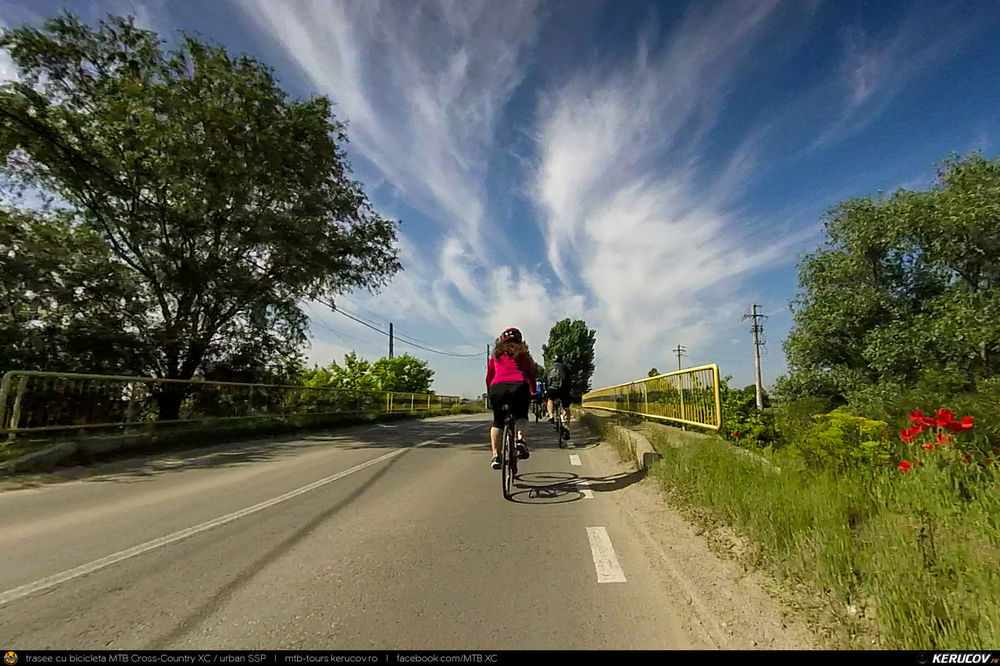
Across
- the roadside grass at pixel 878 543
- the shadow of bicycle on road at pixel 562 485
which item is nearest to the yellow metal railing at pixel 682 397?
the shadow of bicycle on road at pixel 562 485

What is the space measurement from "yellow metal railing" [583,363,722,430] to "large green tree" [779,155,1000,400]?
31.7ft

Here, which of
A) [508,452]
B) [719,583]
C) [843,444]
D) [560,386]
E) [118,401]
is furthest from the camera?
[560,386]

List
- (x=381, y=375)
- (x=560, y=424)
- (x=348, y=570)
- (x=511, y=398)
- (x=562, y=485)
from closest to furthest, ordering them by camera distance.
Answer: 1. (x=348, y=570)
2. (x=511, y=398)
3. (x=562, y=485)
4. (x=560, y=424)
5. (x=381, y=375)

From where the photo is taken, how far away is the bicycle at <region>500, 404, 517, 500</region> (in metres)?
5.45

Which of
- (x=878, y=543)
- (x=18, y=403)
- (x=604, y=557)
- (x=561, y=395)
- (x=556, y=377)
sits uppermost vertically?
(x=556, y=377)

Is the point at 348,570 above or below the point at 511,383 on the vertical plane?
below

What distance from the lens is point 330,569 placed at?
3309mm

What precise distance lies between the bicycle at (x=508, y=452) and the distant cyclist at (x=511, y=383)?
6 centimetres

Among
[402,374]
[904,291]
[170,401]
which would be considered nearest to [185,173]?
[170,401]

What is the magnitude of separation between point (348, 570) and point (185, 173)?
1521 centimetres

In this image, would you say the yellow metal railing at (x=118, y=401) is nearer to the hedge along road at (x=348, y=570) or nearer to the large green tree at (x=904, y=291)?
the hedge along road at (x=348, y=570)

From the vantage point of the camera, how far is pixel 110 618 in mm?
2574

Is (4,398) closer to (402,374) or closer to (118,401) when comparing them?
(118,401)
